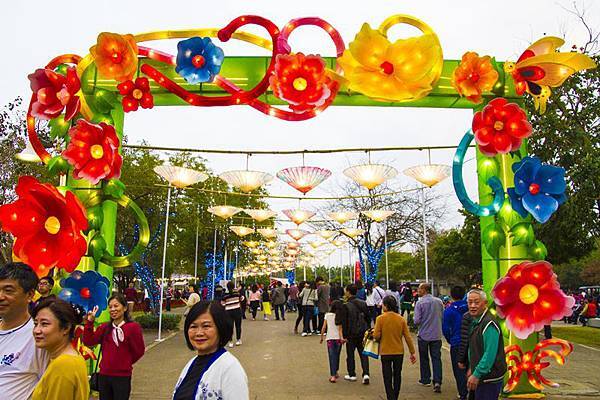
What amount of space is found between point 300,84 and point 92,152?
2722 mm

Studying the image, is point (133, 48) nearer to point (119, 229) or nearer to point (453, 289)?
point (453, 289)

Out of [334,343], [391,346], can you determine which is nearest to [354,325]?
[334,343]

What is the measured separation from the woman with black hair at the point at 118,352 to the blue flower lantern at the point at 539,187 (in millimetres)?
4814

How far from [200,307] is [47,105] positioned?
501 cm

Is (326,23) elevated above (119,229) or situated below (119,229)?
above

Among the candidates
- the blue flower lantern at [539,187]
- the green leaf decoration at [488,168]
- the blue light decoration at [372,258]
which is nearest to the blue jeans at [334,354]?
the green leaf decoration at [488,168]

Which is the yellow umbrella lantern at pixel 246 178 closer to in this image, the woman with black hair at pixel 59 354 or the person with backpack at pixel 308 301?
the person with backpack at pixel 308 301

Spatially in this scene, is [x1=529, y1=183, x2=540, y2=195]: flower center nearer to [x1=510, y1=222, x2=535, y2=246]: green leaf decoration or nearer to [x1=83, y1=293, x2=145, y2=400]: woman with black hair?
[x1=510, y1=222, x2=535, y2=246]: green leaf decoration

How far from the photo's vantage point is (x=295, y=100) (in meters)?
6.11

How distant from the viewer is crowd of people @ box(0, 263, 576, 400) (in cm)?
251

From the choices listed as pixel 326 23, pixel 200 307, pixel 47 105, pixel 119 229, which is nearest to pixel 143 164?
pixel 119 229

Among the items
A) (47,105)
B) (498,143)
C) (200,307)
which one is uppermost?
(47,105)

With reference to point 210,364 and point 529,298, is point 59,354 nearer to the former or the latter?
point 210,364

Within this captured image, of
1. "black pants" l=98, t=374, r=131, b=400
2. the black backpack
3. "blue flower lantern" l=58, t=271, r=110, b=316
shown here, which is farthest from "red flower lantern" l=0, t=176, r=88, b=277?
the black backpack
